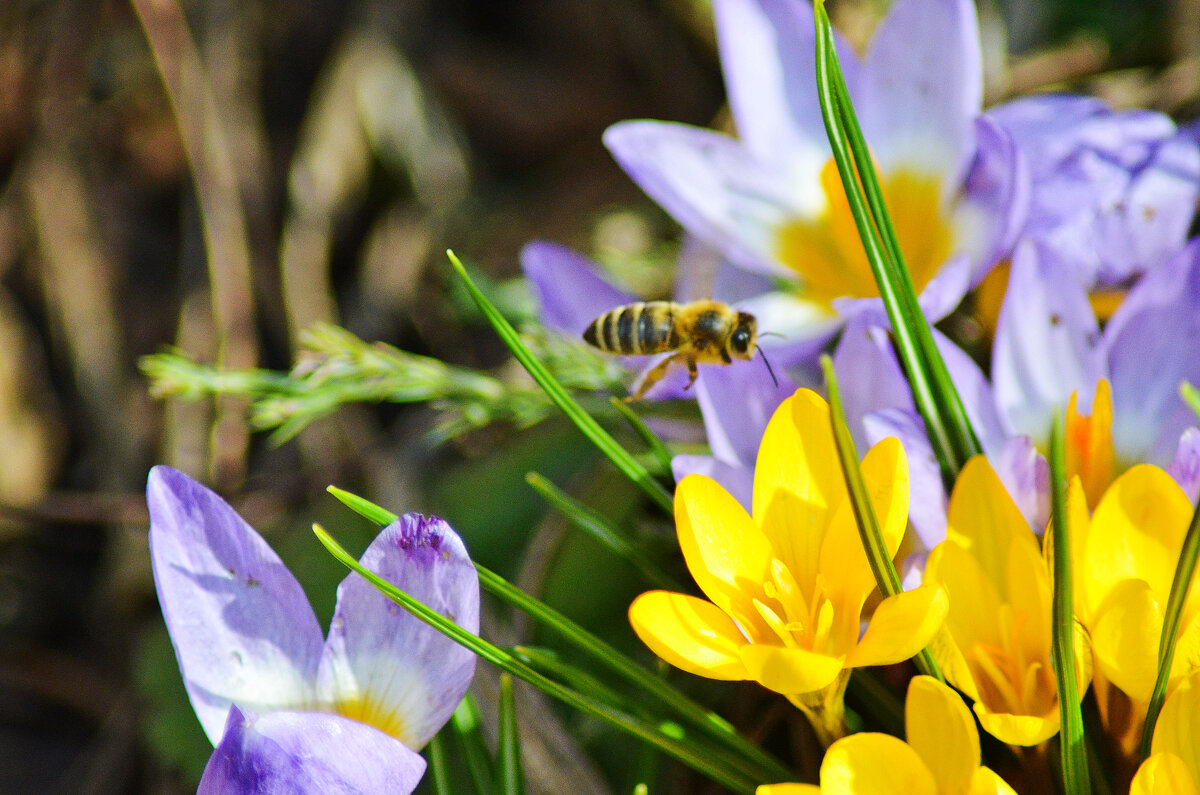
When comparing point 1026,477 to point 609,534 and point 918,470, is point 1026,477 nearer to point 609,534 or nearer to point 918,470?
point 918,470

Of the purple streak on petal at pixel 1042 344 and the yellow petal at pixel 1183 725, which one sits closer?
the yellow petal at pixel 1183 725

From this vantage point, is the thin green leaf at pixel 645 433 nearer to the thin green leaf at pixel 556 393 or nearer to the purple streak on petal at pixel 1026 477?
the thin green leaf at pixel 556 393

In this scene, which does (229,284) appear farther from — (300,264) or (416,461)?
(416,461)

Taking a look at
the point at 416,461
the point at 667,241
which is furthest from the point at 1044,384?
the point at 667,241

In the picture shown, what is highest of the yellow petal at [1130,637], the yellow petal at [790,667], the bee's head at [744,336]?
the bee's head at [744,336]

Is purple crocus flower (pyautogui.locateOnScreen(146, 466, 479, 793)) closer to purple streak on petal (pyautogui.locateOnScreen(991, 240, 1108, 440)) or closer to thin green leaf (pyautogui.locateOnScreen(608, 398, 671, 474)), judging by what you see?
thin green leaf (pyautogui.locateOnScreen(608, 398, 671, 474))

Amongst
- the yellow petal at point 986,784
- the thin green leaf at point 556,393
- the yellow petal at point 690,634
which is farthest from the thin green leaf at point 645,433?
the yellow petal at point 986,784

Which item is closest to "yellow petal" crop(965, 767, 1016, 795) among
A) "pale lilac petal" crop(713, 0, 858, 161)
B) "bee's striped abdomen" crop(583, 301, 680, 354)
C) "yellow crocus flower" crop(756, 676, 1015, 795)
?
"yellow crocus flower" crop(756, 676, 1015, 795)
